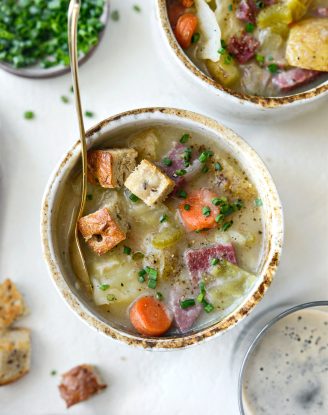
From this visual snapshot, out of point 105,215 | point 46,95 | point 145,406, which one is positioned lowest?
point 145,406

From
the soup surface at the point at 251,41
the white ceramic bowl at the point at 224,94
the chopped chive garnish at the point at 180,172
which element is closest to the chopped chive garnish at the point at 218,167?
the chopped chive garnish at the point at 180,172

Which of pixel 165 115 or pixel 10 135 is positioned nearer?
pixel 165 115

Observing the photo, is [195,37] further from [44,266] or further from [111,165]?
[44,266]

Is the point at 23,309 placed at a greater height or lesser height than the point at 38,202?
lesser

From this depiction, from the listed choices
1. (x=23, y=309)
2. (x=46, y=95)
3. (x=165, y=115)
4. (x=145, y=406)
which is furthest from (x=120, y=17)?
(x=145, y=406)

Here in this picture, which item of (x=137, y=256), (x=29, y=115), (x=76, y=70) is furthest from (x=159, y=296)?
(x=29, y=115)

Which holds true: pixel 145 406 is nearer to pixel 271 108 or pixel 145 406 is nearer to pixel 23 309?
pixel 23 309

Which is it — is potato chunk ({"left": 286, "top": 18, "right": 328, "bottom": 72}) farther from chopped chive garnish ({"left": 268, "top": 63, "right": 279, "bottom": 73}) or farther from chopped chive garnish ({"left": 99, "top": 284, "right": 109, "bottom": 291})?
chopped chive garnish ({"left": 99, "top": 284, "right": 109, "bottom": 291})
